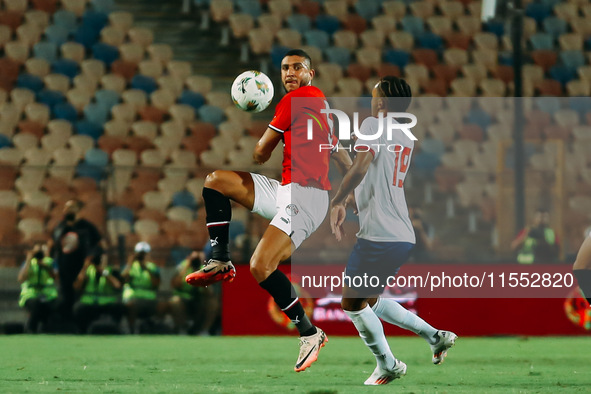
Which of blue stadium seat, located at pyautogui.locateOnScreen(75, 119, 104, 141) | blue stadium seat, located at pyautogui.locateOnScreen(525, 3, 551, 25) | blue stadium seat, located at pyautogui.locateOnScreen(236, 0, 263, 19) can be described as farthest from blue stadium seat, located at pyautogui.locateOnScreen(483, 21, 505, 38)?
blue stadium seat, located at pyautogui.locateOnScreen(75, 119, 104, 141)

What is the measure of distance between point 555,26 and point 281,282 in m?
13.7

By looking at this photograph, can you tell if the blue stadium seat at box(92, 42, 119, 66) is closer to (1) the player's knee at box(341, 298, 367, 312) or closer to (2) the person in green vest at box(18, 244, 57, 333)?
(2) the person in green vest at box(18, 244, 57, 333)

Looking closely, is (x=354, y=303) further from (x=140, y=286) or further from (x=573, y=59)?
(x=573, y=59)

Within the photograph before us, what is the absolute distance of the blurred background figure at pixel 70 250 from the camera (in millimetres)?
12625

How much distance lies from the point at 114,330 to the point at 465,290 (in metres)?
4.71

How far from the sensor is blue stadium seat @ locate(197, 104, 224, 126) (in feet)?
52.5

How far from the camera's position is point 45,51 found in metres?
16.5

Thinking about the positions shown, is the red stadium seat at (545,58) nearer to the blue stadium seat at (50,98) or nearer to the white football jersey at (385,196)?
the blue stadium seat at (50,98)

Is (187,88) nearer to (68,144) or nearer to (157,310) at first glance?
(68,144)

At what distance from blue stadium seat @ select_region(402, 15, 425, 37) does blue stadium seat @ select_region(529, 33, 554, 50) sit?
2158mm

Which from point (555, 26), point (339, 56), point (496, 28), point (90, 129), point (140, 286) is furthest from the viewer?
point (555, 26)

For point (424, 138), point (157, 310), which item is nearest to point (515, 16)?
point (424, 138)

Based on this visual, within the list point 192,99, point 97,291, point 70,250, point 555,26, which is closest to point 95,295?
point 97,291

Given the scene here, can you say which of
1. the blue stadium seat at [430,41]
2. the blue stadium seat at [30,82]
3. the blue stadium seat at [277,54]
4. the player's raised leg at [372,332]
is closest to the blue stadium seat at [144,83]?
the blue stadium seat at [30,82]
